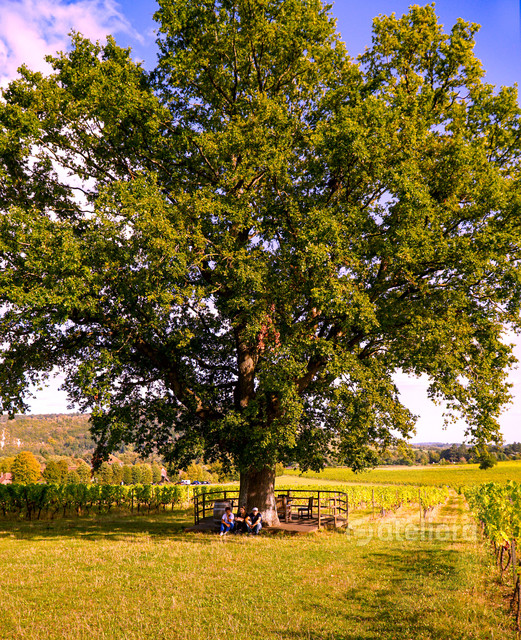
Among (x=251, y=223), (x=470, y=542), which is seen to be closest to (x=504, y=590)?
(x=470, y=542)

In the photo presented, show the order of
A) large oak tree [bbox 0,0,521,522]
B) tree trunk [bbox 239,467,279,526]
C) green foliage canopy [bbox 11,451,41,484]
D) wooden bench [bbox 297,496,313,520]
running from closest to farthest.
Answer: large oak tree [bbox 0,0,521,522]
tree trunk [bbox 239,467,279,526]
wooden bench [bbox 297,496,313,520]
green foliage canopy [bbox 11,451,41,484]

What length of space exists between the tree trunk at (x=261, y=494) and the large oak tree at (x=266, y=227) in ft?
0.32

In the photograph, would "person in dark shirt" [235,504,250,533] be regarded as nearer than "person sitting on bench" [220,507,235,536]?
No

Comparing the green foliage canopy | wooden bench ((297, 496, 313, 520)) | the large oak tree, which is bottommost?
the green foliage canopy

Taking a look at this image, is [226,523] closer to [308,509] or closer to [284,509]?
[284,509]

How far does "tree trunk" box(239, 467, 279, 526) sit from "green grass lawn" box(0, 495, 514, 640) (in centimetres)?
255

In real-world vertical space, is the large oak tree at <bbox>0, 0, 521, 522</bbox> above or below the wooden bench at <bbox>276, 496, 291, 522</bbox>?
above

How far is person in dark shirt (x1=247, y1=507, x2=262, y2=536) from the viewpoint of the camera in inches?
677

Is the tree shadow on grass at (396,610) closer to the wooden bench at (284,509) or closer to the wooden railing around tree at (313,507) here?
the wooden railing around tree at (313,507)

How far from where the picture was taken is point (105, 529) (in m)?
20.6

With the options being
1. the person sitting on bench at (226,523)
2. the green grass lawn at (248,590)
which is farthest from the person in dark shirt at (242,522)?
the green grass lawn at (248,590)

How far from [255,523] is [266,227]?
1170 centimetres

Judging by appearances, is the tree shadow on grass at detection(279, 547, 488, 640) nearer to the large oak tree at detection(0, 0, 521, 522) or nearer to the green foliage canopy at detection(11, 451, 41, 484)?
the large oak tree at detection(0, 0, 521, 522)

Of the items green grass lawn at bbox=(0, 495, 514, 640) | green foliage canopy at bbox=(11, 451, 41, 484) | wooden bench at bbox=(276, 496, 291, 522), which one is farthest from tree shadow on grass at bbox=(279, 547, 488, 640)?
green foliage canopy at bbox=(11, 451, 41, 484)
